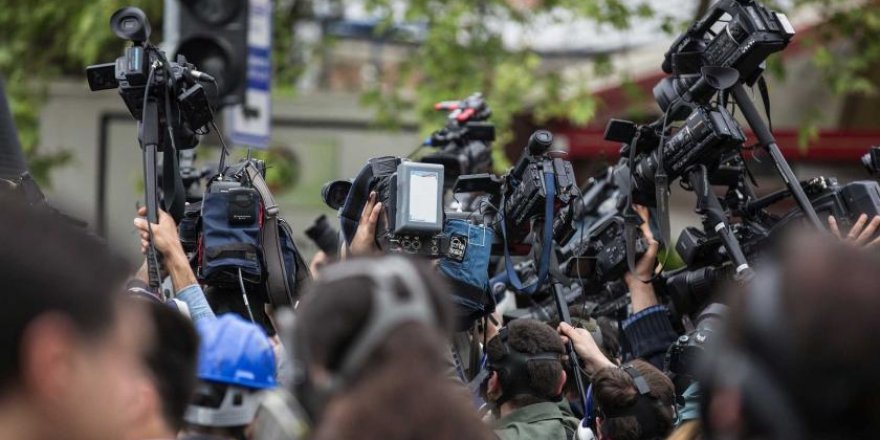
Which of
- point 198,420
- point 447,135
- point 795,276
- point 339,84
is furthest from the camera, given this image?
point 339,84

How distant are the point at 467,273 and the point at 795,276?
259cm

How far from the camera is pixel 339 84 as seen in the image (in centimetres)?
1883

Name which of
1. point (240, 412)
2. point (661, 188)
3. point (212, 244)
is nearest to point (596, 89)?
point (661, 188)

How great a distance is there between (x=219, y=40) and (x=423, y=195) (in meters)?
4.36

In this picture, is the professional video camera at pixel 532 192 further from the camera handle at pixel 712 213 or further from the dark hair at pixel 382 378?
the dark hair at pixel 382 378

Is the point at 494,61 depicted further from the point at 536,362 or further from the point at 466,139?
the point at 536,362

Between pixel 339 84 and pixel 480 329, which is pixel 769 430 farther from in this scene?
pixel 339 84

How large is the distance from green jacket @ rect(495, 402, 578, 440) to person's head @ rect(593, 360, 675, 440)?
0.16 m

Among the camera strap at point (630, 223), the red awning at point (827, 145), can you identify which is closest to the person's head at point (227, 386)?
the camera strap at point (630, 223)

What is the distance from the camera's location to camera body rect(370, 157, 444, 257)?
172 inches

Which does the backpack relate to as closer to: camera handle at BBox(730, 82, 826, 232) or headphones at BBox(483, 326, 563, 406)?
headphones at BBox(483, 326, 563, 406)

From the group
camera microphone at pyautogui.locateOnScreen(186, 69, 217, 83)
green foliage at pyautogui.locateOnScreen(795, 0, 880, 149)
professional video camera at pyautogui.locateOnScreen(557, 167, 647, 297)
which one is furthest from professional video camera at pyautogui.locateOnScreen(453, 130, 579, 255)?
green foliage at pyautogui.locateOnScreen(795, 0, 880, 149)

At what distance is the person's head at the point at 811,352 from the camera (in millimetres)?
1973

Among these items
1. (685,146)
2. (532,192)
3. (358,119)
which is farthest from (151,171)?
(358,119)
